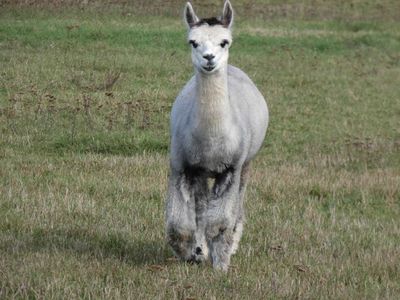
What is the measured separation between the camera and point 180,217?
25.7 ft

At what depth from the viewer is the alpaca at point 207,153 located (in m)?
7.59

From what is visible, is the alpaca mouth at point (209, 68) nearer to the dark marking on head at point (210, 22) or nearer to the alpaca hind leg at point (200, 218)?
the dark marking on head at point (210, 22)

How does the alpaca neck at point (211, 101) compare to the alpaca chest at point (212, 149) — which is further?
the alpaca chest at point (212, 149)

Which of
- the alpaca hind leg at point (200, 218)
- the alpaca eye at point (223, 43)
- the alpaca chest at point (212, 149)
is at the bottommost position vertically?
the alpaca hind leg at point (200, 218)

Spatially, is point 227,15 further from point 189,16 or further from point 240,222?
point 240,222

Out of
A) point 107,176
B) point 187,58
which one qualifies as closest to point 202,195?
point 107,176

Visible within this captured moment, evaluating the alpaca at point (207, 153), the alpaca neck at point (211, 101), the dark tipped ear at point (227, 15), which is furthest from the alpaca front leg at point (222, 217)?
the dark tipped ear at point (227, 15)

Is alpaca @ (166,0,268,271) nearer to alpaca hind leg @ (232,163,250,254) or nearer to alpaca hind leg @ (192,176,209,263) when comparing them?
alpaca hind leg @ (192,176,209,263)

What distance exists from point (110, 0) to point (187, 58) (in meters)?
8.58

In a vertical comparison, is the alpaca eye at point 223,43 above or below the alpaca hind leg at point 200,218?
above

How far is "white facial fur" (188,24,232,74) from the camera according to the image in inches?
291

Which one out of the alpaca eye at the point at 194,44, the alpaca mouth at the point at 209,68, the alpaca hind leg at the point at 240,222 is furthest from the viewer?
the alpaca hind leg at the point at 240,222

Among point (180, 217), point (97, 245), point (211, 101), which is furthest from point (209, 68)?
point (97, 245)

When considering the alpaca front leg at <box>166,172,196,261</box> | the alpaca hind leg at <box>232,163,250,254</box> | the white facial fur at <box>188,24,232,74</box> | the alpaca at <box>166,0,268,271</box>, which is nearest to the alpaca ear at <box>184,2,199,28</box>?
the alpaca at <box>166,0,268,271</box>
